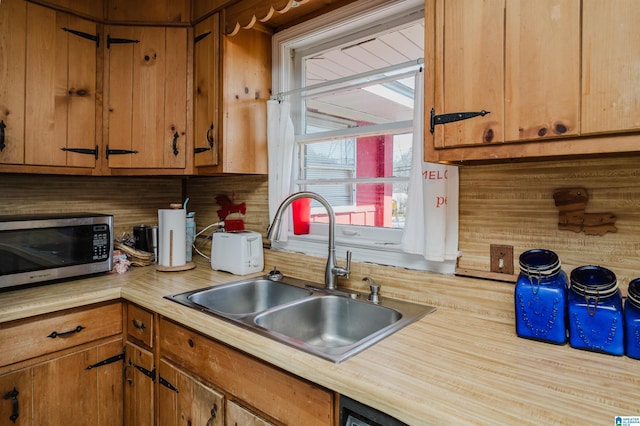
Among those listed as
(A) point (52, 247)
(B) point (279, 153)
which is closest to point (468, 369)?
(B) point (279, 153)

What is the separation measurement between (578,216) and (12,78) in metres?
2.21

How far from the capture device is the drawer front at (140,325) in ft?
4.80

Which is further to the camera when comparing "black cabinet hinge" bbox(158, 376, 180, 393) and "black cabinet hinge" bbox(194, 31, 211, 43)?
"black cabinet hinge" bbox(194, 31, 211, 43)

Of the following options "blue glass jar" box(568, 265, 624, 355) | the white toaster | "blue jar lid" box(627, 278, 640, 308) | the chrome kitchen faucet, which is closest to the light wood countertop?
"blue glass jar" box(568, 265, 624, 355)

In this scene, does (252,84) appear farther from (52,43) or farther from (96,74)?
(52,43)

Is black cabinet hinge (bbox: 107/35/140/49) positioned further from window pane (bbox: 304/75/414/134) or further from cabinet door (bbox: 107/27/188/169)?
window pane (bbox: 304/75/414/134)

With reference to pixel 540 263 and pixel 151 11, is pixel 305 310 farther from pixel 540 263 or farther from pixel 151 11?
pixel 151 11

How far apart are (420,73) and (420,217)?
523mm

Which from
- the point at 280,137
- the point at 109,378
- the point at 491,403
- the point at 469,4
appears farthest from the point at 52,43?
the point at 491,403

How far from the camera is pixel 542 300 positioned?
969 mm

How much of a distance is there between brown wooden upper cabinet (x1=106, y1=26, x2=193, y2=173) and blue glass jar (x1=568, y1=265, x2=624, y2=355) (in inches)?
68.1

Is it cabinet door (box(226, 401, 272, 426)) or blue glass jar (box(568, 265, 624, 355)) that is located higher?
blue glass jar (box(568, 265, 624, 355))

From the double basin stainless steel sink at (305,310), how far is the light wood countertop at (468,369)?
59 mm

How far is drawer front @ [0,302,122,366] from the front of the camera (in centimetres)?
133
